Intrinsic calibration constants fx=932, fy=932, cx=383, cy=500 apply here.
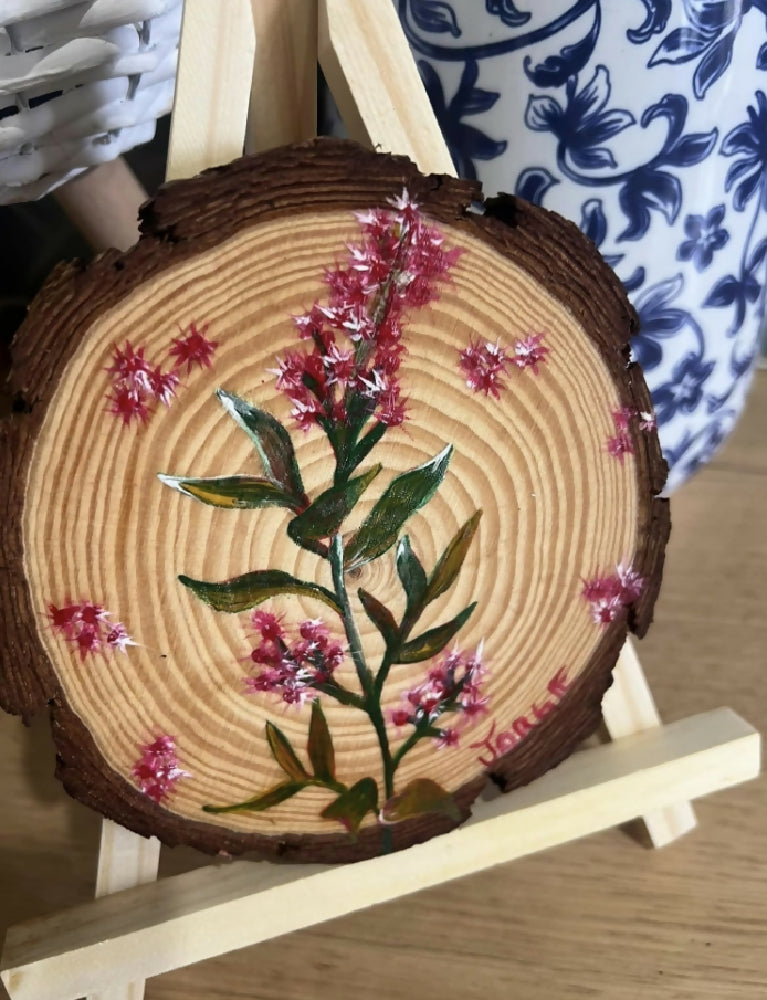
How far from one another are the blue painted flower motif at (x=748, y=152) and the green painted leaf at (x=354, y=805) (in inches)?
12.6

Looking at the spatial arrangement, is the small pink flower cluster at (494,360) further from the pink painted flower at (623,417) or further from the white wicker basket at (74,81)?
the white wicker basket at (74,81)

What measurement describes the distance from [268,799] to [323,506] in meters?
0.11

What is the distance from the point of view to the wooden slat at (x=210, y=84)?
1.01ft

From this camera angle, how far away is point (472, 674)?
1.20 ft

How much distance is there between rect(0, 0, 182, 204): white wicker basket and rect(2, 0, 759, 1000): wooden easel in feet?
0.19

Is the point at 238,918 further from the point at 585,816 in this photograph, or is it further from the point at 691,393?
the point at 691,393

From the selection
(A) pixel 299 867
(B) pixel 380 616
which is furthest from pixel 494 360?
(A) pixel 299 867

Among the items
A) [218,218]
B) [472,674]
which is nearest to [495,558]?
[472,674]

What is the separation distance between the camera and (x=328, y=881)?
37cm

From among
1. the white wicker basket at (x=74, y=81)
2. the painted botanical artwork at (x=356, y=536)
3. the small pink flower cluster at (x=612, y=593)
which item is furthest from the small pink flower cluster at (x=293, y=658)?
the white wicker basket at (x=74, y=81)

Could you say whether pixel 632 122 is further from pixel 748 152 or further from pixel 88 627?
pixel 88 627

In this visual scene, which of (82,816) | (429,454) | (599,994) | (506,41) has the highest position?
(506,41)

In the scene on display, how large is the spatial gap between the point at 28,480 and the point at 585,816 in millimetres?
267

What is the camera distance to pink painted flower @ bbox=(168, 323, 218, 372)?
0.31 m
